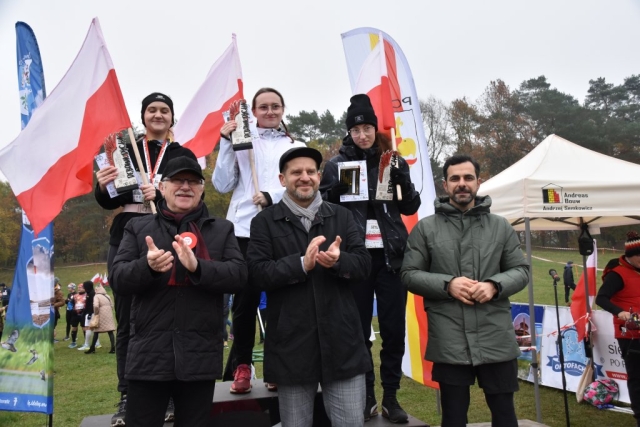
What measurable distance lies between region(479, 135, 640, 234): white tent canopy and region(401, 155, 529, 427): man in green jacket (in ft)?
8.99

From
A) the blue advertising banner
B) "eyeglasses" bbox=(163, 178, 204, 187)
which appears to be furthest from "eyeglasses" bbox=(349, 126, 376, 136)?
the blue advertising banner

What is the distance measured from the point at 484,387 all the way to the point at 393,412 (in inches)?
26.5

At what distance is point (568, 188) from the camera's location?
5.94 metres

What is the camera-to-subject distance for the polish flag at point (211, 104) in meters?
4.49

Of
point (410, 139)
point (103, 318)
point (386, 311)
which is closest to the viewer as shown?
point (386, 311)

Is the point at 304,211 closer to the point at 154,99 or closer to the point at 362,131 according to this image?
the point at 362,131

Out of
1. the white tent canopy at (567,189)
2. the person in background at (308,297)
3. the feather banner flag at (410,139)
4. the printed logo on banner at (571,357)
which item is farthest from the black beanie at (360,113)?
the printed logo on banner at (571,357)

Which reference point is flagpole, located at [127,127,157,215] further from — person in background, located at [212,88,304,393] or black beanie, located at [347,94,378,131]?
black beanie, located at [347,94,378,131]

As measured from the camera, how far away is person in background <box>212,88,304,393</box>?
3750mm

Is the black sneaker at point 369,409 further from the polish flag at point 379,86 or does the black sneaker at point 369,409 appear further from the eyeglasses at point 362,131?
the polish flag at point 379,86

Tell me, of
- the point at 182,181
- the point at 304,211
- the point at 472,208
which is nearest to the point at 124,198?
the point at 182,181

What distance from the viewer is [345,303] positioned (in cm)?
311

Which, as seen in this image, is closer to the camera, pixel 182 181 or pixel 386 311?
pixel 182 181

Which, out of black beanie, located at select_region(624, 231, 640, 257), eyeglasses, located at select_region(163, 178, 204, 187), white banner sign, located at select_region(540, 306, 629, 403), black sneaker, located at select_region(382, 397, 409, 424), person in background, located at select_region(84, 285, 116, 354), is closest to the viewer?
eyeglasses, located at select_region(163, 178, 204, 187)
